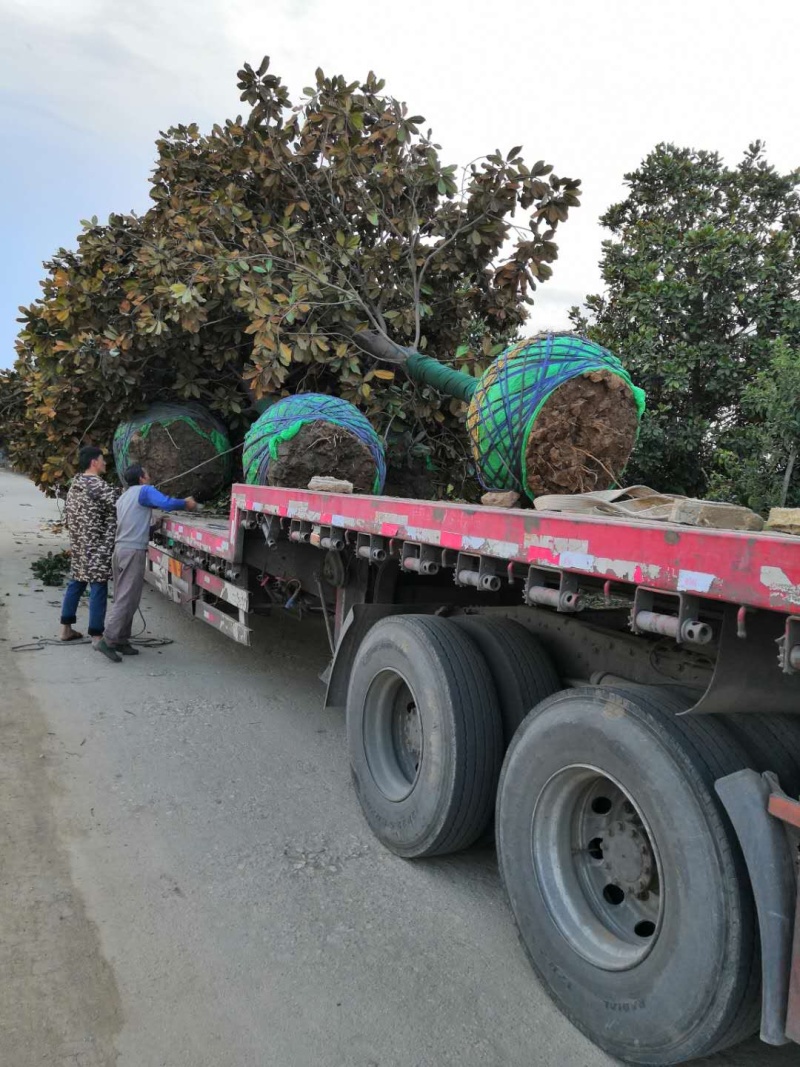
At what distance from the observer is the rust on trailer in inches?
68.4

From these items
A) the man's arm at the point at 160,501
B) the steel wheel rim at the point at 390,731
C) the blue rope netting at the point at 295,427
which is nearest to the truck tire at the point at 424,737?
the steel wheel rim at the point at 390,731

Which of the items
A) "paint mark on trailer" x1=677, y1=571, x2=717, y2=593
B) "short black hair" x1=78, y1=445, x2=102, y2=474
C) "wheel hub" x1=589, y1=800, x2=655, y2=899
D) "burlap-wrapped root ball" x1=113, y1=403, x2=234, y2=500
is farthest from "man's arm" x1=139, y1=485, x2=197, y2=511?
"paint mark on trailer" x1=677, y1=571, x2=717, y2=593

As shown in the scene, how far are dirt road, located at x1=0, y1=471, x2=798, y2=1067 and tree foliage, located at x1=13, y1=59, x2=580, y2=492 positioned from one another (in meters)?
3.38

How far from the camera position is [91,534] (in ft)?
21.6

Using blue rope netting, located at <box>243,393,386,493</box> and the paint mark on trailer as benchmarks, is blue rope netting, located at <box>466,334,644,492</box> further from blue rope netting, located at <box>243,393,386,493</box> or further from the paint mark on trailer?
the paint mark on trailer

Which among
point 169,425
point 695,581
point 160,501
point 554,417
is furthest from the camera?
point 169,425

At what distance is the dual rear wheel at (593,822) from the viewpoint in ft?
6.55

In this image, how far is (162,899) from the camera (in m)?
2.95

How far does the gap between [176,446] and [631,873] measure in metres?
6.08

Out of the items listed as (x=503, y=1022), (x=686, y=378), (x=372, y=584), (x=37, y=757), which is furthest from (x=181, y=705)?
(x=686, y=378)

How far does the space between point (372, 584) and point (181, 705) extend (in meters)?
1.91

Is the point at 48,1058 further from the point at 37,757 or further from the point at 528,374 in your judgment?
the point at 528,374

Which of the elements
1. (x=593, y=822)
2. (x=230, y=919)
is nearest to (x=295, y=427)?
(x=230, y=919)

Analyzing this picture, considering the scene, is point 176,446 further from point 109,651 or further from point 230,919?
point 230,919
